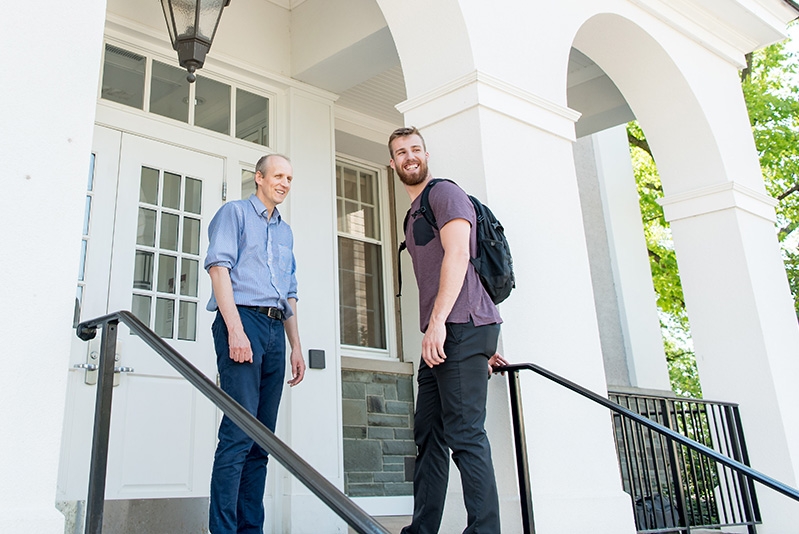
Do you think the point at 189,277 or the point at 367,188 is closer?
the point at 189,277

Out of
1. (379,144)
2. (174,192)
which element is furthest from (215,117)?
(379,144)

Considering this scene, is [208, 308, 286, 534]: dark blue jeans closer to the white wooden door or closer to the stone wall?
the white wooden door

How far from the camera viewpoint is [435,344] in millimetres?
2812

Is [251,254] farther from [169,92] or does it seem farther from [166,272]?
[169,92]

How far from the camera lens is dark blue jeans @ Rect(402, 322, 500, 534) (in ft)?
8.95

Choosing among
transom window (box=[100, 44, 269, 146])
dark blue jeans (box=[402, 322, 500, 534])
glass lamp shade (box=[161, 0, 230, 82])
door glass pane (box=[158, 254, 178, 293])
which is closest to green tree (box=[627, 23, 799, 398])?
transom window (box=[100, 44, 269, 146])

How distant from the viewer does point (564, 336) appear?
12.5ft

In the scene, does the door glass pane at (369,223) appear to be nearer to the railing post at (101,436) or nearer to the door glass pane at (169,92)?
the door glass pane at (169,92)

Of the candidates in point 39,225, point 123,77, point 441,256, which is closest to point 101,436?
point 39,225

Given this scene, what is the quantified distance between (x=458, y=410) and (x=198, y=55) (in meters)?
2.33

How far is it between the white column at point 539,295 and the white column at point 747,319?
2206mm

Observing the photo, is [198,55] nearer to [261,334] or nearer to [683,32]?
[261,334]

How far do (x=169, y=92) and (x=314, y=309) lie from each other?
1.72 m

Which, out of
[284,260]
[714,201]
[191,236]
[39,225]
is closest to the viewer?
[39,225]
